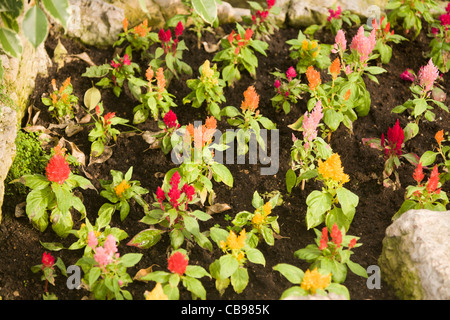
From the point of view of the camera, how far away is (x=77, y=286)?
12.1 feet

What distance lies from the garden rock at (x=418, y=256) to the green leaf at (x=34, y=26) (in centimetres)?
259

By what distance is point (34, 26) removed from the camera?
2.61m

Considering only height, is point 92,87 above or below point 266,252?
above

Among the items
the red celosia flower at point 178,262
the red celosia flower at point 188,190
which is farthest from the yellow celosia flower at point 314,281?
the red celosia flower at point 188,190

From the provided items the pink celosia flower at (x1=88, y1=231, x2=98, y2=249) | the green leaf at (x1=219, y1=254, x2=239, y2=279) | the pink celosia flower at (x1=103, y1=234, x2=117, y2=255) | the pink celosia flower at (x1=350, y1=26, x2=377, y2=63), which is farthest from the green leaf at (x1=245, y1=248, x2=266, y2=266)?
the pink celosia flower at (x1=350, y1=26, x2=377, y2=63)

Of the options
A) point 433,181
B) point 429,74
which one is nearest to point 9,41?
point 433,181

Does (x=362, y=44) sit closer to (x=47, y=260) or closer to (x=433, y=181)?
(x=433, y=181)

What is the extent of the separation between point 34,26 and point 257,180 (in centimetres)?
240

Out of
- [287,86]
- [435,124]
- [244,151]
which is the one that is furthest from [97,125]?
[435,124]

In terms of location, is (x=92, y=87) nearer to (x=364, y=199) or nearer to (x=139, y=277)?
(x=139, y=277)

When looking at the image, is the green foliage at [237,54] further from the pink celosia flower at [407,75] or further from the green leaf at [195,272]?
the green leaf at [195,272]

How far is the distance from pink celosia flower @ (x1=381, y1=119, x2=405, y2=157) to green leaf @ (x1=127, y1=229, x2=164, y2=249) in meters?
2.00

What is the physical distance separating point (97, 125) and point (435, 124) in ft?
10.1
